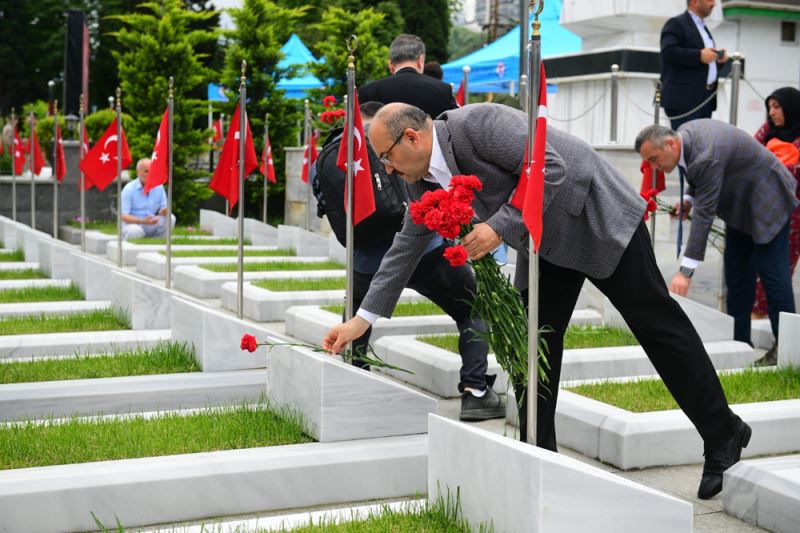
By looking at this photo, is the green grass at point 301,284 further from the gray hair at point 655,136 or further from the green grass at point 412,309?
the gray hair at point 655,136

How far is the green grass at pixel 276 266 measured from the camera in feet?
44.8

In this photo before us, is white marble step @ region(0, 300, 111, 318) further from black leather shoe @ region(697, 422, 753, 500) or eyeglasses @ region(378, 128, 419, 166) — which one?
black leather shoe @ region(697, 422, 753, 500)

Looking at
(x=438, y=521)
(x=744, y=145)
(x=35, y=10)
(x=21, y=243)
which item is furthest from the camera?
(x=35, y=10)

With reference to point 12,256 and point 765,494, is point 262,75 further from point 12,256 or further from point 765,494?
point 765,494

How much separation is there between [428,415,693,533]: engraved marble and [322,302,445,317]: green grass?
5.27 meters

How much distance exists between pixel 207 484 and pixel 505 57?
17778mm

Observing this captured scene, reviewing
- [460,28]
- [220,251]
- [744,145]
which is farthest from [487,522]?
[460,28]

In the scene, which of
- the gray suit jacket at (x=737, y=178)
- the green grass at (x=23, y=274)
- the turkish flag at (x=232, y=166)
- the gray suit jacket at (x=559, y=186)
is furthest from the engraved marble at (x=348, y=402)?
the green grass at (x=23, y=274)

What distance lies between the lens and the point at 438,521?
443 cm

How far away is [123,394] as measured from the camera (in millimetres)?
6637

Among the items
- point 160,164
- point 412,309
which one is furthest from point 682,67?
point 160,164

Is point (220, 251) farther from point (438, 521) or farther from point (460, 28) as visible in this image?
point (460, 28)

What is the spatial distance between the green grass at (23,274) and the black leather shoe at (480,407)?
24.5 feet

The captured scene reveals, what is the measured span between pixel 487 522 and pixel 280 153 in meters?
20.3
